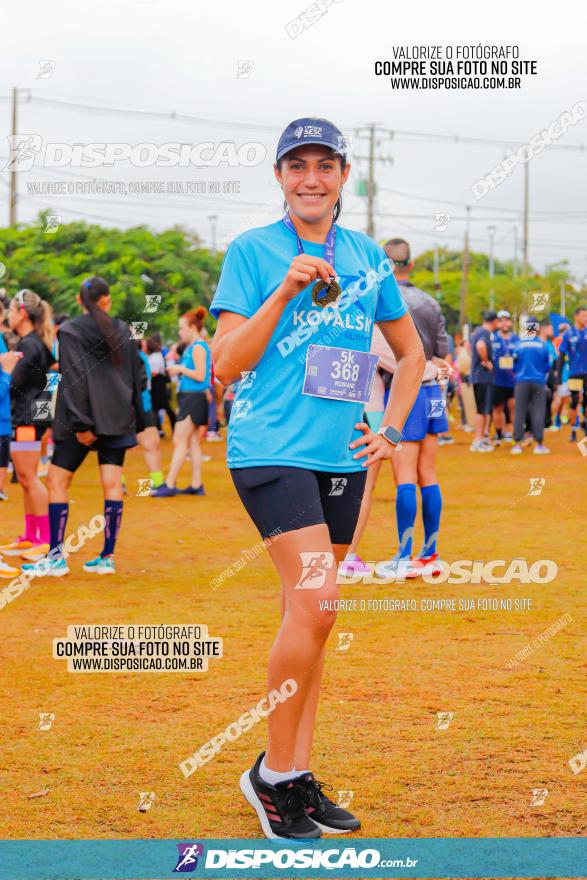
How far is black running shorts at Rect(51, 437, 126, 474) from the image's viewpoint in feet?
26.9

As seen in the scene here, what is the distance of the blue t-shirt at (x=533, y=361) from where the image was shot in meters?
17.9

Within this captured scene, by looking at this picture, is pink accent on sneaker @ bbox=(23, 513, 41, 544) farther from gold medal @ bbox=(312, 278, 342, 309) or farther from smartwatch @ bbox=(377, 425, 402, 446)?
gold medal @ bbox=(312, 278, 342, 309)

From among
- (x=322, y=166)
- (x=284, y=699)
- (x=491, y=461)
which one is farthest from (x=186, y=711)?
(x=491, y=461)

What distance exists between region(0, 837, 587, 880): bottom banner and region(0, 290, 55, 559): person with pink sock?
17.8 feet

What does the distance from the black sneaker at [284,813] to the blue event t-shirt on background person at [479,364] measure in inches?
626

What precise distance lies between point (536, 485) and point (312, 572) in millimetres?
10840

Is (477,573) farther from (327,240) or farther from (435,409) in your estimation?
(327,240)

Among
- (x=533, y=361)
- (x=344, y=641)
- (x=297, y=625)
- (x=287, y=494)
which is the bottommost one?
(x=344, y=641)

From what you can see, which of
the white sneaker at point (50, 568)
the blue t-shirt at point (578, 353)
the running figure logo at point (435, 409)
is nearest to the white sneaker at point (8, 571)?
the white sneaker at point (50, 568)

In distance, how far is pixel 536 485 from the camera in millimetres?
14070

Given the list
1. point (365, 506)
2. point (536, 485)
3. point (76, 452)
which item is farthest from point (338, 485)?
point (536, 485)

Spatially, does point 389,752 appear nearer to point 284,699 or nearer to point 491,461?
point 284,699

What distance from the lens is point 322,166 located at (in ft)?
12.2

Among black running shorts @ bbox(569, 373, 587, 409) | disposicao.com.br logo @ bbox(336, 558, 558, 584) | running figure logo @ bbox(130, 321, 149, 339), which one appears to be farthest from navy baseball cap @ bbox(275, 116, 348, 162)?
black running shorts @ bbox(569, 373, 587, 409)
